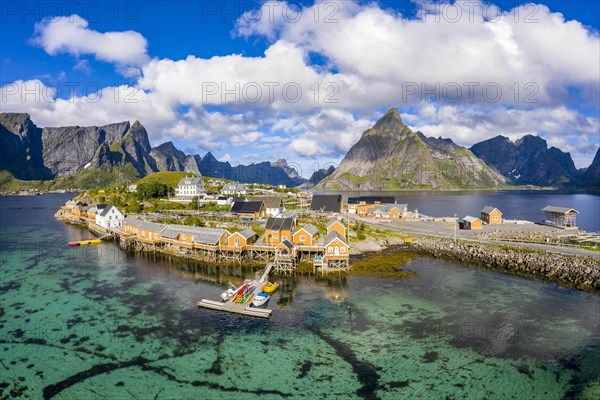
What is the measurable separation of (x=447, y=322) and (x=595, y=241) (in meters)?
48.4

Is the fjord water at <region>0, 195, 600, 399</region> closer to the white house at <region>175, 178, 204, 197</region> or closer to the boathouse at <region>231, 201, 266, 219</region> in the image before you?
the boathouse at <region>231, 201, 266, 219</region>

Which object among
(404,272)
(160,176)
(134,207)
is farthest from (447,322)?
(160,176)

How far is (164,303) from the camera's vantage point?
41.7 m

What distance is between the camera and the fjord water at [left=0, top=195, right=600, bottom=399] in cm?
2595

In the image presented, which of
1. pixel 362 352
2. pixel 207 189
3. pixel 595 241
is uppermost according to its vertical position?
pixel 207 189

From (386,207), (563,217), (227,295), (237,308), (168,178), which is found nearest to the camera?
(237,308)

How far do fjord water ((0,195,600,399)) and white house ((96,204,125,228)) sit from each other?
38785 millimetres

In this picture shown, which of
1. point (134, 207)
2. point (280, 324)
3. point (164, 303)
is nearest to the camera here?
point (280, 324)

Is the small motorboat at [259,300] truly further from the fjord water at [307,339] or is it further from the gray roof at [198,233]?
the gray roof at [198,233]

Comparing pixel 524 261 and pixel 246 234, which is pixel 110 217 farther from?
pixel 524 261

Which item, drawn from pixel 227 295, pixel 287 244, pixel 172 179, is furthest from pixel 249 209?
pixel 172 179

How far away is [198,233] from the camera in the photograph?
210 feet

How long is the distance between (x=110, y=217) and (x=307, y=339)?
7618 cm

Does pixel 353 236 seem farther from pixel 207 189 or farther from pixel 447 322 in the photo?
pixel 207 189
